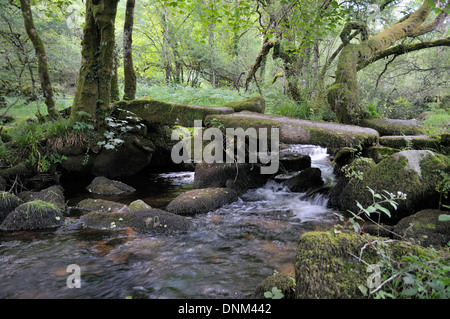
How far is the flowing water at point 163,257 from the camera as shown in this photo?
9.59 ft

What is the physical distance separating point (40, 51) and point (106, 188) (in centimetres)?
441

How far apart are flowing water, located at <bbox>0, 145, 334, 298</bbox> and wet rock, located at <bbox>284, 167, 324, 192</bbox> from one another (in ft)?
4.69

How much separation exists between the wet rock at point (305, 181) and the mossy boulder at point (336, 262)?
4.55 metres

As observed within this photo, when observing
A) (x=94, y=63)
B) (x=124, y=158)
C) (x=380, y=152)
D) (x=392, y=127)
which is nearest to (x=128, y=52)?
(x=94, y=63)

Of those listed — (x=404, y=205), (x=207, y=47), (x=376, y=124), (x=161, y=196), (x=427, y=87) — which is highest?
(x=207, y=47)

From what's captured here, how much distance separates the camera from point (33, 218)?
4.48 metres

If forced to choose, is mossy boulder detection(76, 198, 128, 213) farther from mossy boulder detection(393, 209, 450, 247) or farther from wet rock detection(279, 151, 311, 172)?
wet rock detection(279, 151, 311, 172)

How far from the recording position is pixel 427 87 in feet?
43.8

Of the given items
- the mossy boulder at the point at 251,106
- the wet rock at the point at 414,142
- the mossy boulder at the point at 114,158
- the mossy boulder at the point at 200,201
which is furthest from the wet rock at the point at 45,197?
the wet rock at the point at 414,142

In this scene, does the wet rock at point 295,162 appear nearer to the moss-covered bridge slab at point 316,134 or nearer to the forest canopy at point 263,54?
the forest canopy at point 263,54

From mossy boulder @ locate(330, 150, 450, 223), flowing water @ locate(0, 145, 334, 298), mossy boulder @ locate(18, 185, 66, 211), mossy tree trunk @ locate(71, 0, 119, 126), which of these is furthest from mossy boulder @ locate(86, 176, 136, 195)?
mossy boulder @ locate(330, 150, 450, 223)

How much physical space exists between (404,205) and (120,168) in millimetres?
7322
